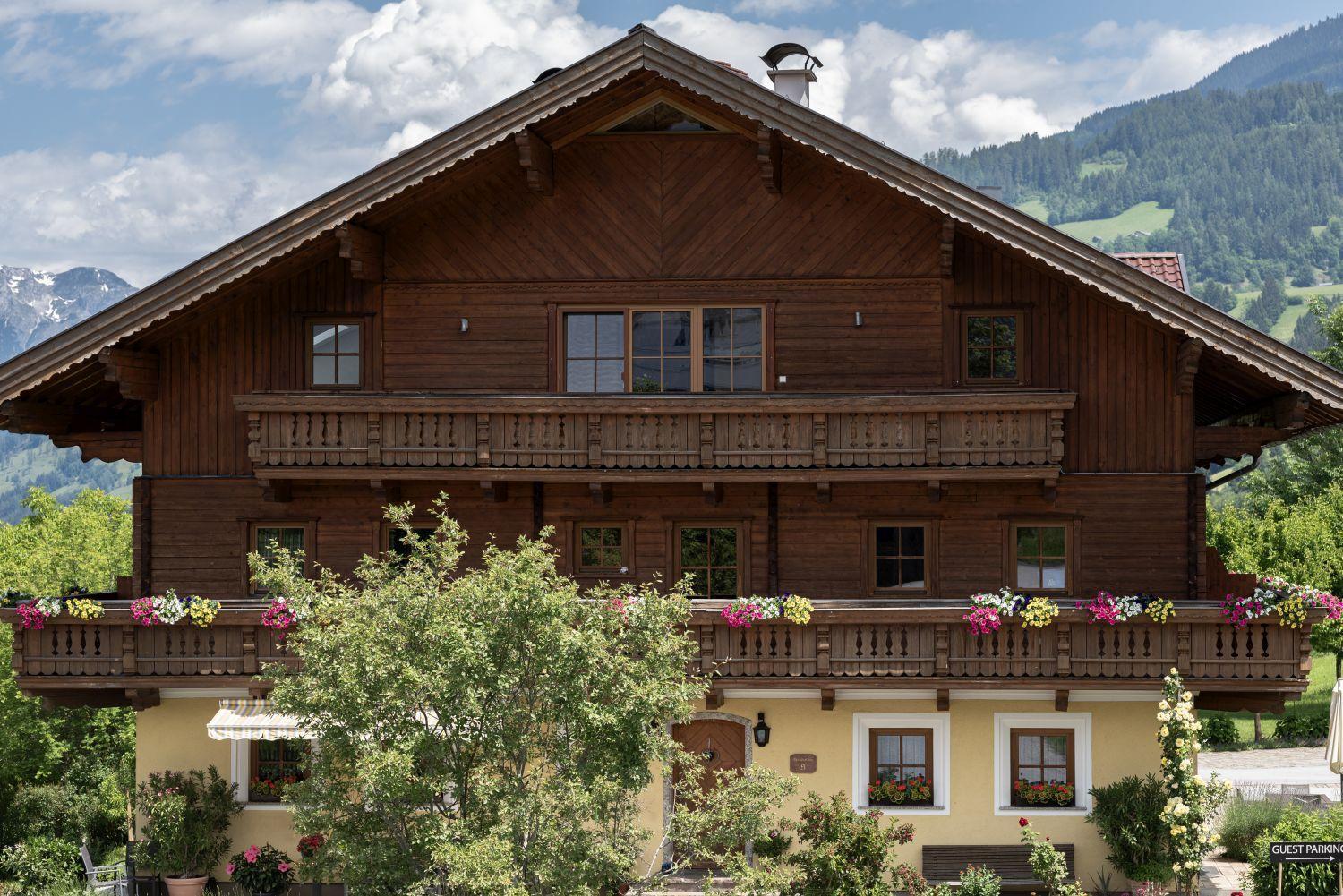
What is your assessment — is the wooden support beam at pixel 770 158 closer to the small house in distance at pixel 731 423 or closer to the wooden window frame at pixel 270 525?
the small house in distance at pixel 731 423

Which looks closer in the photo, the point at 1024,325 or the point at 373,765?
the point at 373,765

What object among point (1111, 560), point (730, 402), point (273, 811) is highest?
point (730, 402)

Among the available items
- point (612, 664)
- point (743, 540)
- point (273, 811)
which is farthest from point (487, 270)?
point (612, 664)

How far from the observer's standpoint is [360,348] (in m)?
25.6

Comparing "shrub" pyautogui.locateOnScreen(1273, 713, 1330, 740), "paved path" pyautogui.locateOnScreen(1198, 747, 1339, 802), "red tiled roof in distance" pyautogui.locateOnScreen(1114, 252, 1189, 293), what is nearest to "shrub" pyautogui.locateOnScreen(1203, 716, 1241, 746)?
"paved path" pyautogui.locateOnScreen(1198, 747, 1339, 802)

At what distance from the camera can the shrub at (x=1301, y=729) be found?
1869 inches

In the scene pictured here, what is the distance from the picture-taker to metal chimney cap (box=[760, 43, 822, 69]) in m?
27.2

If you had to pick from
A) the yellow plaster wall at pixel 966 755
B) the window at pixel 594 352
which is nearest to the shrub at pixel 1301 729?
the yellow plaster wall at pixel 966 755

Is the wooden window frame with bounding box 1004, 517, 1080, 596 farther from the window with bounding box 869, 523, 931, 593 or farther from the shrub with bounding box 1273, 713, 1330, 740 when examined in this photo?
the shrub with bounding box 1273, 713, 1330, 740

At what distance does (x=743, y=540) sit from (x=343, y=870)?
11009 millimetres

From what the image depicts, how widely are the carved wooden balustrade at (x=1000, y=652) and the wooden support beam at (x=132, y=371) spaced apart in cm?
985

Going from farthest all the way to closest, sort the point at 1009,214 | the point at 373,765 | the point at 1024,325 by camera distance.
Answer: the point at 1024,325
the point at 1009,214
the point at 373,765

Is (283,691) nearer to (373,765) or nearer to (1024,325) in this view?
(373,765)

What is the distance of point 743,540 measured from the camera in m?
25.3
